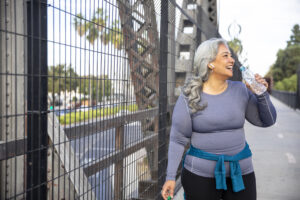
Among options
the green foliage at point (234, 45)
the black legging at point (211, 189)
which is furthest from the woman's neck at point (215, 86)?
the green foliage at point (234, 45)

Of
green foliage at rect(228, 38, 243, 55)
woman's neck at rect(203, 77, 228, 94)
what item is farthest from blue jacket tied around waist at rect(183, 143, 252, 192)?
green foliage at rect(228, 38, 243, 55)

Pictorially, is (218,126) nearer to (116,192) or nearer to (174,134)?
(174,134)

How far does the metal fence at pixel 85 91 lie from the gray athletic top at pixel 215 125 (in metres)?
0.56

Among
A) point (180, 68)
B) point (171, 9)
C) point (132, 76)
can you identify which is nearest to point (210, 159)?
point (132, 76)

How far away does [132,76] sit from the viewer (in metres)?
3.24

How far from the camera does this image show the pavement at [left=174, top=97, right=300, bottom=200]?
5.42m

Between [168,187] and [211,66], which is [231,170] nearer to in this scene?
[168,187]

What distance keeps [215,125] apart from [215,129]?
3 centimetres

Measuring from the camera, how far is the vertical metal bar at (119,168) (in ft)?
10.1

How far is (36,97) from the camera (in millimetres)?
1981

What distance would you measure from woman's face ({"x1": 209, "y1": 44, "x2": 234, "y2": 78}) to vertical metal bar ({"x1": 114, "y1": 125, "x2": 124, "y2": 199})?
0.98 m

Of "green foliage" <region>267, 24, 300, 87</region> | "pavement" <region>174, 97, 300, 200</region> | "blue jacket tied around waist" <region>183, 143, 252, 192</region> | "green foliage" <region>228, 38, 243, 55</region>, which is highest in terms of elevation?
"green foliage" <region>267, 24, 300, 87</region>

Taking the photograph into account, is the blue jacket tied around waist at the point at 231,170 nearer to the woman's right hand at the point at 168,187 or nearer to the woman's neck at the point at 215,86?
the woman's right hand at the point at 168,187

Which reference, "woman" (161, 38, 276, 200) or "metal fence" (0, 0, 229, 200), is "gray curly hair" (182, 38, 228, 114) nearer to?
"woman" (161, 38, 276, 200)
